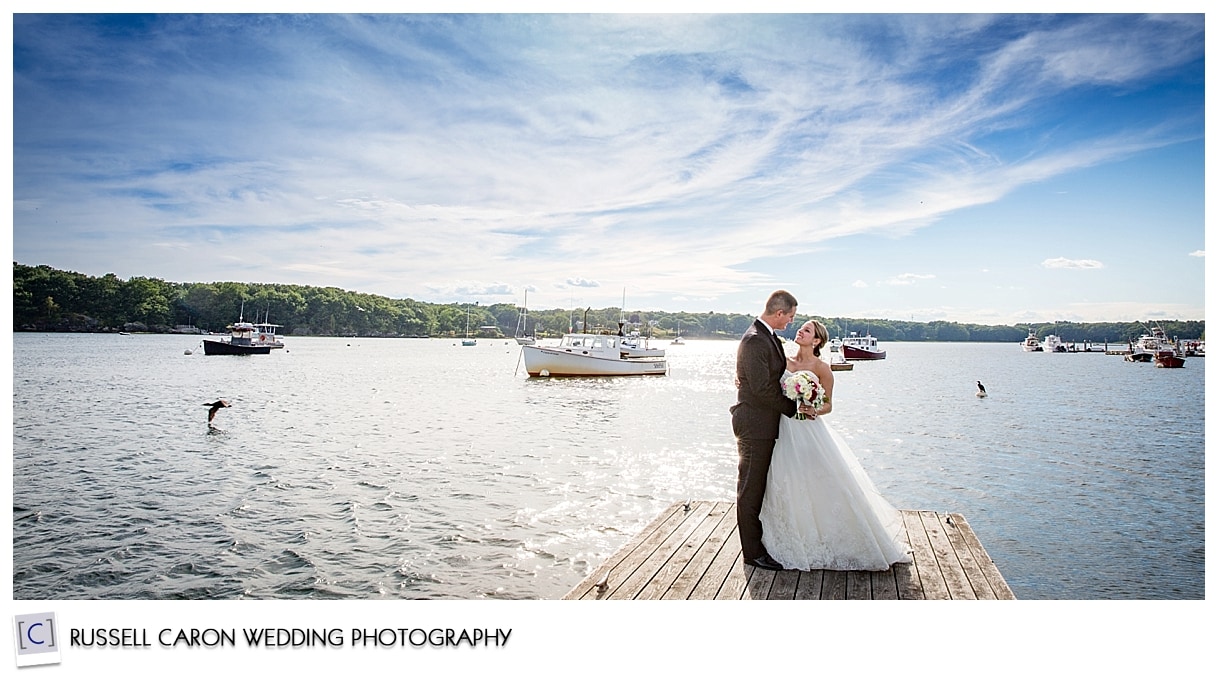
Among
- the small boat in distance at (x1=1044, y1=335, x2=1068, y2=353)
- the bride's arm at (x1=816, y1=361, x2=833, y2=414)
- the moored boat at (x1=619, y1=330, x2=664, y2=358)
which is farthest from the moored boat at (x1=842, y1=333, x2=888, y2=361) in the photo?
the bride's arm at (x1=816, y1=361, x2=833, y2=414)

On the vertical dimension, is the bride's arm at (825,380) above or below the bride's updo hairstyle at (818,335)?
below

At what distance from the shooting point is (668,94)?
10609 mm

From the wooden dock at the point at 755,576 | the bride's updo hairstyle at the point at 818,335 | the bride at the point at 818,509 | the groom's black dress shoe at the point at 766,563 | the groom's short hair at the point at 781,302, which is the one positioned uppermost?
the groom's short hair at the point at 781,302

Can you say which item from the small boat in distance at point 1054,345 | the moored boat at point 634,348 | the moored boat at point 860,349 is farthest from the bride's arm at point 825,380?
the small boat in distance at point 1054,345

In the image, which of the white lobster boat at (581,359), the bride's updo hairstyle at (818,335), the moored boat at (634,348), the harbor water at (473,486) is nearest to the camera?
the bride's updo hairstyle at (818,335)

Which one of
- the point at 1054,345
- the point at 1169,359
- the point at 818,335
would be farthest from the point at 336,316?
the point at 1054,345

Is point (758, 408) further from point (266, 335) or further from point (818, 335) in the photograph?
point (266, 335)

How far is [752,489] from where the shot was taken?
145 inches

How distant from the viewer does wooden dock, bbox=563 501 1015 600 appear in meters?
3.40

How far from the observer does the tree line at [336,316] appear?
987 inches

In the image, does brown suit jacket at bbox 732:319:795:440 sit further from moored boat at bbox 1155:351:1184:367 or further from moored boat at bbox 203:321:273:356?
moored boat at bbox 1155:351:1184:367

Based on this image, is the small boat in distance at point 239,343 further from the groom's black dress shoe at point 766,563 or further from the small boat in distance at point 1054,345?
the small boat in distance at point 1054,345
